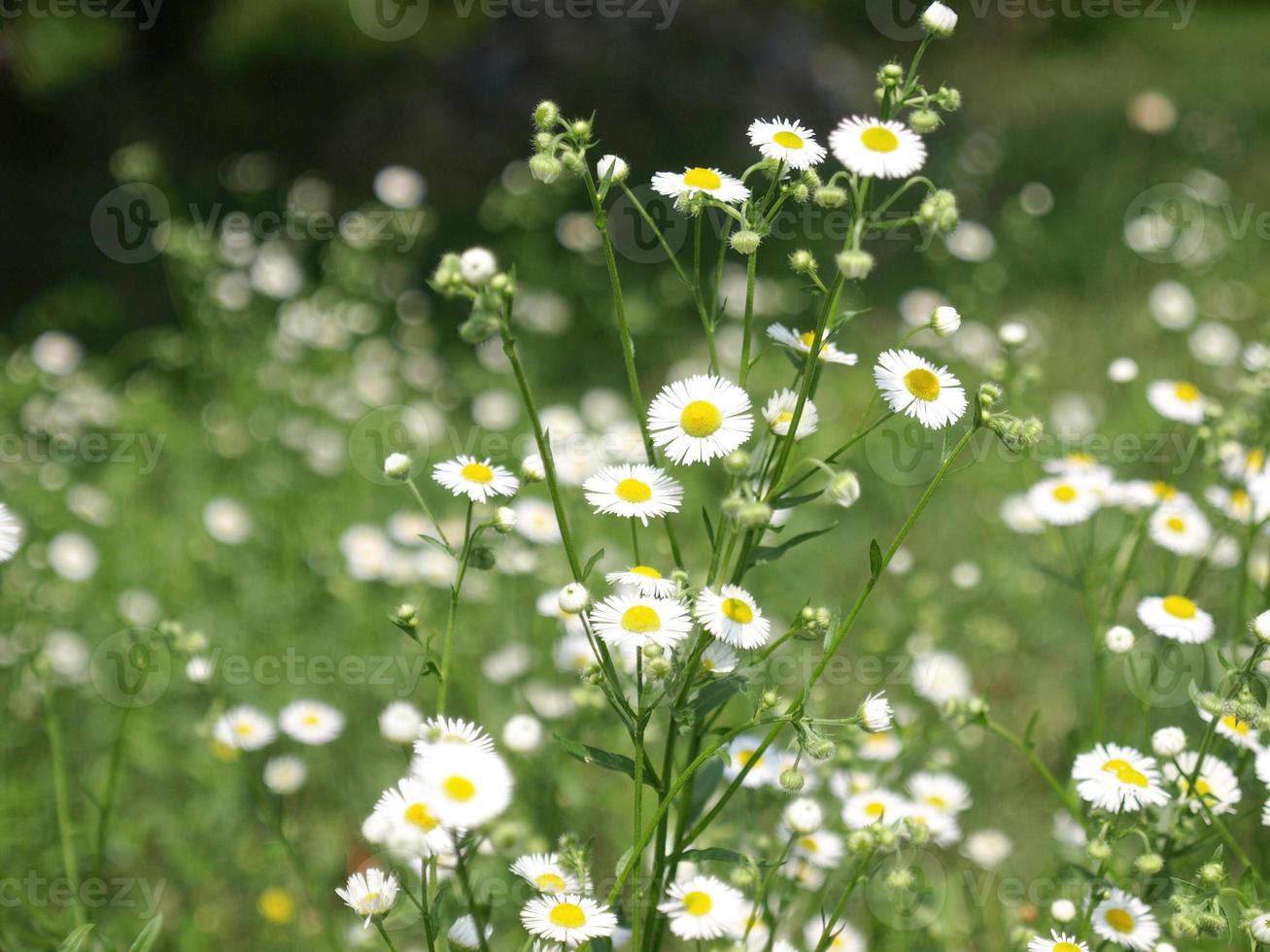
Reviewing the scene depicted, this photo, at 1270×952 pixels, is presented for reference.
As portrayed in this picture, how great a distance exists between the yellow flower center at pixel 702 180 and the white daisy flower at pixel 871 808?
2.92 feet

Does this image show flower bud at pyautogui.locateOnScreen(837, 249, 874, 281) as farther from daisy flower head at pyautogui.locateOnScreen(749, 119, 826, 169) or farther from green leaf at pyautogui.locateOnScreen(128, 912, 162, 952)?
green leaf at pyautogui.locateOnScreen(128, 912, 162, 952)

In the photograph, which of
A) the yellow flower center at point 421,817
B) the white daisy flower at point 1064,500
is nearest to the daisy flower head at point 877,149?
the yellow flower center at point 421,817

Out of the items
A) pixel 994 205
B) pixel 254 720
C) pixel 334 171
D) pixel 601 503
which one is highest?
pixel 601 503

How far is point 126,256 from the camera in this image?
4.30m

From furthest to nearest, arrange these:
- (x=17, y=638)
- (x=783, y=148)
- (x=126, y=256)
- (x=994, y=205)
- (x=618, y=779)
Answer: (x=994, y=205), (x=126, y=256), (x=618, y=779), (x=17, y=638), (x=783, y=148)

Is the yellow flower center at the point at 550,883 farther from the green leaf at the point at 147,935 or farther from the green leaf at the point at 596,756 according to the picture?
the green leaf at the point at 147,935

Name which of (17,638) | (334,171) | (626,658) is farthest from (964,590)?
(334,171)

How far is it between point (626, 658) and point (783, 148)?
2.27 ft

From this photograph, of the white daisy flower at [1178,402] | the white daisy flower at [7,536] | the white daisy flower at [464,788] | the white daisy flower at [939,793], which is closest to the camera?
→ the white daisy flower at [464,788]

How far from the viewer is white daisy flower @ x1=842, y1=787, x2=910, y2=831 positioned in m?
1.51

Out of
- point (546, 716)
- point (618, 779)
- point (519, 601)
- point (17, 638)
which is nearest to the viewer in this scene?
point (17, 638)

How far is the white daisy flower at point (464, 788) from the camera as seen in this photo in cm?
89

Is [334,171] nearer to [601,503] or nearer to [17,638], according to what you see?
[17,638]

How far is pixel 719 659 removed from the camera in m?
1.20
